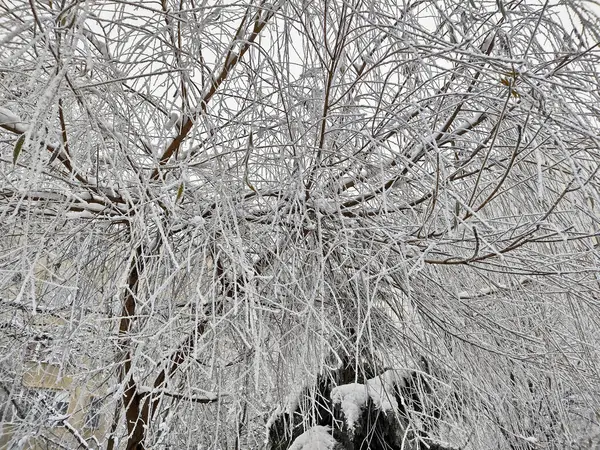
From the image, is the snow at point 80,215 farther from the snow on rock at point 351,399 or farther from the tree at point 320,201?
the snow on rock at point 351,399

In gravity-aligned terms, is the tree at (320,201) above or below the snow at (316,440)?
above

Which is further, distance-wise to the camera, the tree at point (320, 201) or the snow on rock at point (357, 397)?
the snow on rock at point (357, 397)

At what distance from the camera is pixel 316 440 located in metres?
2.91

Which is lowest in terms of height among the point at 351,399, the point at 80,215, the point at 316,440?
the point at 316,440

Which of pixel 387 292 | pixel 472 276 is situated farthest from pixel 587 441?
pixel 387 292

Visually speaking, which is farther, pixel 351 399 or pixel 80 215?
pixel 351 399

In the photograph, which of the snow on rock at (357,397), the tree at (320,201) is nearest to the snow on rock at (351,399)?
the snow on rock at (357,397)

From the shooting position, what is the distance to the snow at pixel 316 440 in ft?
9.56

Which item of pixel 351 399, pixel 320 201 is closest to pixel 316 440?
pixel 351 399

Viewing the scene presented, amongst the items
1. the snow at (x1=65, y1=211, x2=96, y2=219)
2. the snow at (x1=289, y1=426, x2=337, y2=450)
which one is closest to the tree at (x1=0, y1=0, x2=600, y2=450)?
the snow at (x1=65, y1=211, x2=96, y2=219)

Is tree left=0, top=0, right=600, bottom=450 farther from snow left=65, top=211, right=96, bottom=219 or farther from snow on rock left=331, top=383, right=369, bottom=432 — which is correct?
snow on rock left=331, top=383, right=369, bottom=432

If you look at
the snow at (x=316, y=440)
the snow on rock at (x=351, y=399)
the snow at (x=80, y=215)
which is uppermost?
the snow at (x=80, y=215)

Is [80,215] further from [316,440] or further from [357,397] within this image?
[357,397]

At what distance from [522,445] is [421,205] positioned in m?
1.81
